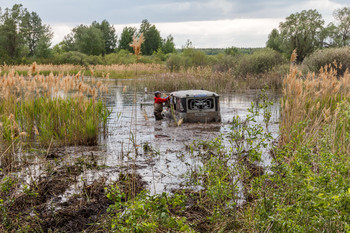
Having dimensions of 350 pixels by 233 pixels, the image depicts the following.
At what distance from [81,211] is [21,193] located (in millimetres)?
864

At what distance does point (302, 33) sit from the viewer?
172 feet

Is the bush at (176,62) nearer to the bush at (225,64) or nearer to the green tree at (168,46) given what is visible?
the bush at (225,64)

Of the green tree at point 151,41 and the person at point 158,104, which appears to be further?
the green tree at point 151,41

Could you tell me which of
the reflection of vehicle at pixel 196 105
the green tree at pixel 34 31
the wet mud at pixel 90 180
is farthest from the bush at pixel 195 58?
the green tree at pixel 34 31

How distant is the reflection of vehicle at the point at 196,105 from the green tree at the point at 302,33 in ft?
140

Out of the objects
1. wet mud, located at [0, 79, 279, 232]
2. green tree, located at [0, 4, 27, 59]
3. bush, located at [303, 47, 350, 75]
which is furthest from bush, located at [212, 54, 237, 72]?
green tree, located at [0, 4, 27, 59]

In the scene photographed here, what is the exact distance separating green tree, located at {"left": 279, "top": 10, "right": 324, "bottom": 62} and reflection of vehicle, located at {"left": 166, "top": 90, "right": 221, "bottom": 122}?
42.8 m

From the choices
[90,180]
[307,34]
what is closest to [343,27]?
[307,34]

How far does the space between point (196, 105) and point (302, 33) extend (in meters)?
45.6

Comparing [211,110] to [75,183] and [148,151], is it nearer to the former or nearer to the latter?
[148,151]

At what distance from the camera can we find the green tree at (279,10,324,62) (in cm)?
5181

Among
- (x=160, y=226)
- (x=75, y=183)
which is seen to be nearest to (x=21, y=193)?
(x=75, y=183)

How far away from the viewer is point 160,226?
382cm

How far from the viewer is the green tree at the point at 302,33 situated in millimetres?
51812
